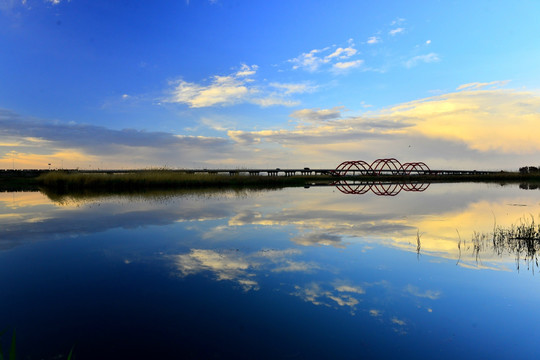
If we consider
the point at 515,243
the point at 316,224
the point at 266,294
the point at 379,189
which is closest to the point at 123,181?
the point at 316,224

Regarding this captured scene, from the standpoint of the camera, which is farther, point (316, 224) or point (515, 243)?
point (316, 224)

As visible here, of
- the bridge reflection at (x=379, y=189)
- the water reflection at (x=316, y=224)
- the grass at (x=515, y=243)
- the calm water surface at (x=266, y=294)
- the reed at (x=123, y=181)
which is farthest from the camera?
the bridge reflection at (x=379, y=189)

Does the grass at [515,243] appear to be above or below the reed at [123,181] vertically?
below

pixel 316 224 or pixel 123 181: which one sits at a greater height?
pixel 123 181

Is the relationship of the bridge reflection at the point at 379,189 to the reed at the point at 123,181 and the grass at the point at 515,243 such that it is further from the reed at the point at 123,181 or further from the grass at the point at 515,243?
the grass at the point at 515,243

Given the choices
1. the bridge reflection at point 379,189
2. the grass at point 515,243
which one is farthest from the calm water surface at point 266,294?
the bridge reflection at point 379,189

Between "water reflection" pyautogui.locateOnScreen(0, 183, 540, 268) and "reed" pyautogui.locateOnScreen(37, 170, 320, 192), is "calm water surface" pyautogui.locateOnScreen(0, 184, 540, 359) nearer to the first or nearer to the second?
"water reflection" pyautogui.locateOnScreen(0, 183, 540, 268)

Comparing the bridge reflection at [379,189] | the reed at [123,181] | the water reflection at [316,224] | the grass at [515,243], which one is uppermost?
the reed at [123,181]

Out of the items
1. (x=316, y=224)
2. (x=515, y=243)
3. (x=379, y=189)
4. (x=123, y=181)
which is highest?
(x=123, y=181)

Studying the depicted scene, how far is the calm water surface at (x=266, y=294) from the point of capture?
4.05m

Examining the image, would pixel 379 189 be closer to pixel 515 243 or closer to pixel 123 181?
pixel 123 181

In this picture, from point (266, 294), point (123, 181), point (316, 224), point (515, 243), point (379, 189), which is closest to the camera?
point (266, 294)

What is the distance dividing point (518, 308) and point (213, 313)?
5.09 m

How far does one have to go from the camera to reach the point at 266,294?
555 cm
